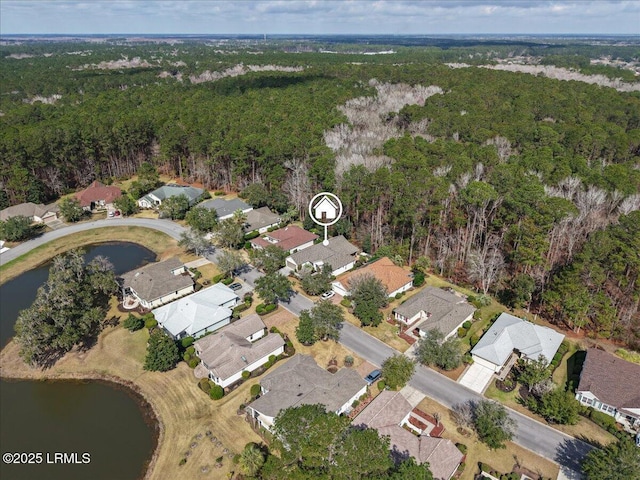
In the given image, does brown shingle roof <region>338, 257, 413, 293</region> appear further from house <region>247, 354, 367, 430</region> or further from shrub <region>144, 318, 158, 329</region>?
shrub <region>144, 318, 158, 329</region>

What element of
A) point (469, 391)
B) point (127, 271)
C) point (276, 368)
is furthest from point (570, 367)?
point (127, 271)

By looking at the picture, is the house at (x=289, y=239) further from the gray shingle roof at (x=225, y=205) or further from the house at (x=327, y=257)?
the gray shingle roof at (x=225, y=205)

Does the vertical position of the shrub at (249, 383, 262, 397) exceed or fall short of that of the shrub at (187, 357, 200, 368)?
it exceeds it

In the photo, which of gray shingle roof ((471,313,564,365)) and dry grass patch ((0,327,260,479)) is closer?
dry grass patch ((0,327,260,479))

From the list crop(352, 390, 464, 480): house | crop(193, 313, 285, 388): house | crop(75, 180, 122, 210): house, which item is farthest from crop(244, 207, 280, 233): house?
crop(352, 390, 464, 480): house

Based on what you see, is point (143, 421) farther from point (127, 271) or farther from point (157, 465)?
point (127, 271)

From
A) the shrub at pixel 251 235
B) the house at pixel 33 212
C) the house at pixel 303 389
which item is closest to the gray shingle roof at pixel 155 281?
the shrub at pixel 251 235
